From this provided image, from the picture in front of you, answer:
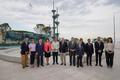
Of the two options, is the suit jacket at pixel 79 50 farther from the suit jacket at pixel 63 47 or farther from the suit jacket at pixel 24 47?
the suit jacket at pixel 24 47

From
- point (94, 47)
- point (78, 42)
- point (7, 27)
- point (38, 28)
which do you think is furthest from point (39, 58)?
point (38, 28)

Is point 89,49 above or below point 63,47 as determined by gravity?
below

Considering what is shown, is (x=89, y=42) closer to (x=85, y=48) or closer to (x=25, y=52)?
(x=85, y=48)

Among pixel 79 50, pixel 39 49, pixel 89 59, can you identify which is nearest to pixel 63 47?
pixel 79 50

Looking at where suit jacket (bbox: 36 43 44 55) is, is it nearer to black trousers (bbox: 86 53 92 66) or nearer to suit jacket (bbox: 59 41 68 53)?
suit jacket (bbox: 59 41 68 53)

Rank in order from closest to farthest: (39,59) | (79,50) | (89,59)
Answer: (79,50) < (39,59) < (89,59)

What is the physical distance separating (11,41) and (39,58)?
88.3ft

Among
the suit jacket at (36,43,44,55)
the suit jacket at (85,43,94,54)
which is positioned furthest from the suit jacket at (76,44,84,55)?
the suit jacket at (36,43,44,55)

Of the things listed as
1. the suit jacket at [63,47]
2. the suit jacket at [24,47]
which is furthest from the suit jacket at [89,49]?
the suit jacket at [24,47]

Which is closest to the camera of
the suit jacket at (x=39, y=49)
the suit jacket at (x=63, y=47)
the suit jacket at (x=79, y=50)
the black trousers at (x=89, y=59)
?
the suit jacket at (x=79, y=50)

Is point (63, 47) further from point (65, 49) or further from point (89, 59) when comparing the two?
point (89, 59)

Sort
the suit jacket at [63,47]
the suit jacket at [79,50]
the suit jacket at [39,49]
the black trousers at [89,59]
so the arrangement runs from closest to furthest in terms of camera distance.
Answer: the suit jacket at [79,50], the suit jacket at [39,49], the black trousers at [89,59], the suit jacket at [63,47]

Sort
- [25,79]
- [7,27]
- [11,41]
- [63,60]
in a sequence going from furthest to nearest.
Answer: [7,27], [11,41], [63,60], [25,79]

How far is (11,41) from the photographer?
1515 inches
